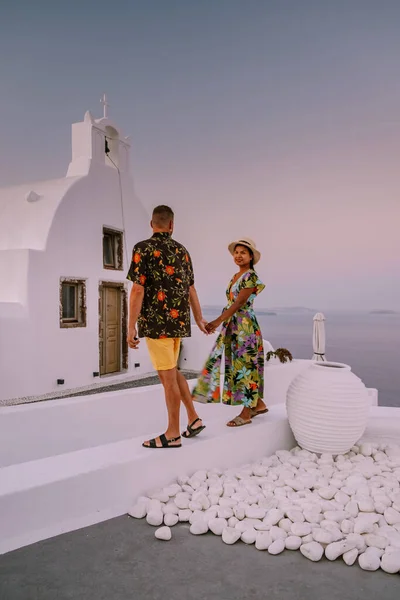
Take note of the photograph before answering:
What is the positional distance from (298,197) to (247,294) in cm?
1116

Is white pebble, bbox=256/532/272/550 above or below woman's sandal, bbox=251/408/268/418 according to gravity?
below

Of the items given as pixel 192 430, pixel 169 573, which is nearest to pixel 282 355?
pixel 192 430

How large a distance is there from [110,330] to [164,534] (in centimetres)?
676

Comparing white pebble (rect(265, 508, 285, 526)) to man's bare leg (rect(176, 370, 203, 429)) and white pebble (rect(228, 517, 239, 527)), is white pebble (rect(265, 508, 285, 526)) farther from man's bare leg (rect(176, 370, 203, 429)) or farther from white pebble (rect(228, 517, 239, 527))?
man's bare leg (rect(176, 370, 203, 429))

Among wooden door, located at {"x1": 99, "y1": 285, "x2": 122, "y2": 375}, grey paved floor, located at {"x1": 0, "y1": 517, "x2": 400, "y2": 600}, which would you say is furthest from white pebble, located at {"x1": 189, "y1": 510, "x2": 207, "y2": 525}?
wooden door, located at {"x1": 99, "y1": 285, "x2": 122, "y2": 375}

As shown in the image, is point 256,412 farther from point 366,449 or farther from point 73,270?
point 73,270

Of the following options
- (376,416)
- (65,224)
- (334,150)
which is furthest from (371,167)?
(376,416)

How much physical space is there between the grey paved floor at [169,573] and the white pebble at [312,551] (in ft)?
0.10

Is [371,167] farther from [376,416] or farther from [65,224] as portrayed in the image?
[376,416]

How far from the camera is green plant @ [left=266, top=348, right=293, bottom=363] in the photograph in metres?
7.49

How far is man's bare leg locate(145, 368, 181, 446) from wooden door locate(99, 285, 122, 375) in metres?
5.84

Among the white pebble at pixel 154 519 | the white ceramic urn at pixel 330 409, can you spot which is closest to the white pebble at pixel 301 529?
the white pebble at pixel 154 519

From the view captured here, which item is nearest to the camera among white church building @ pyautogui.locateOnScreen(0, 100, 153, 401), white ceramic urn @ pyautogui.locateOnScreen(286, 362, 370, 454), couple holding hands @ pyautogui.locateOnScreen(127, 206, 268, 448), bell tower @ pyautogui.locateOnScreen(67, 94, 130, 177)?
couple holding hands @ pyautogui.locateOnScreen(127, 206, 268, 448)

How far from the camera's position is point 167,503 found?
2.56 m
